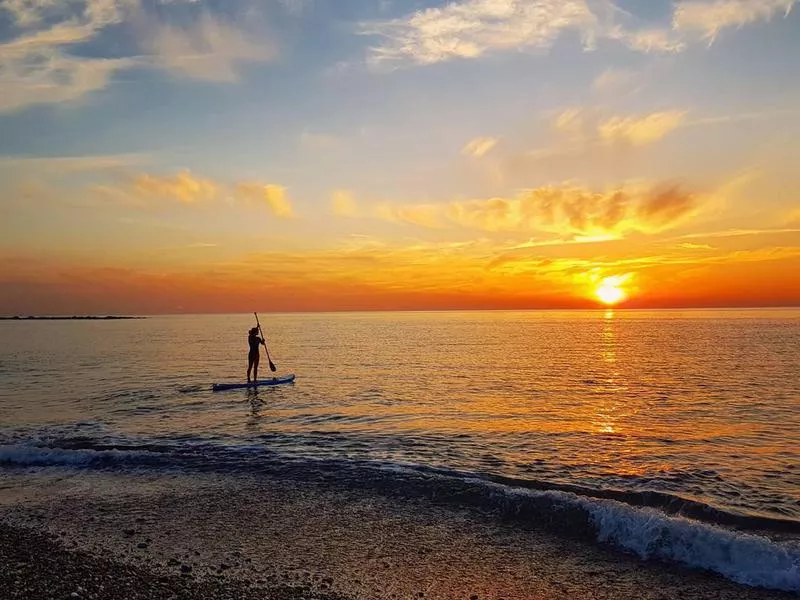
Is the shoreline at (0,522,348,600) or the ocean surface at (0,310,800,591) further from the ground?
the shoreline at (0,522,348,600)

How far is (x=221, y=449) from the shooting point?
19.1 m

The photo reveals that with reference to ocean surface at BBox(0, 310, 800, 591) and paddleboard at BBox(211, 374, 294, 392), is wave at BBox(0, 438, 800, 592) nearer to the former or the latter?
ocean surface at BBox(0, 310, 800, 591)

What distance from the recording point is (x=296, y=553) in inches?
409

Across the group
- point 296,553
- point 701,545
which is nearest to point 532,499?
point 701,545

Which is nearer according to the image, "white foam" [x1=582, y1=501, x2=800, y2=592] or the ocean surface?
"white foam" [x1=582, y1=501, x2=800, y2=592]

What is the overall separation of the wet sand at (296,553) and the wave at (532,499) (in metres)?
0.47

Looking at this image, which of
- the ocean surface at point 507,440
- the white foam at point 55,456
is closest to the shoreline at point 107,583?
the ocean surface at point 507,440

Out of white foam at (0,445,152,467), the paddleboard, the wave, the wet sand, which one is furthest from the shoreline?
the paddleboard

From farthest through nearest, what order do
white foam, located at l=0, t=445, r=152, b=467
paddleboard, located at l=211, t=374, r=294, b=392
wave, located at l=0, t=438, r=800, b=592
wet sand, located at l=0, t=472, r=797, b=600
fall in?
paddleboard, located at l=211, t=374, r=294, b=392 < white foam, located at l=0, t=445, r=152, b=467 < wave, located at l=0, t=438, r=800, b=592 < wet sand, located at l=0, t=472, r=797, b=600

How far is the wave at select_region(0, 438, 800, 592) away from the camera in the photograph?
10375 mm

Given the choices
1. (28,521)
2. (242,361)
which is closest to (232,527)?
(28,521)

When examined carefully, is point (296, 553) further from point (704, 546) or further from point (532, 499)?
point (704, 546)

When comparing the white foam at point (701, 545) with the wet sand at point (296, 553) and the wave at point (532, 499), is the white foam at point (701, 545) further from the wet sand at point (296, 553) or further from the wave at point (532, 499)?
the wet sand at point (296, 553)

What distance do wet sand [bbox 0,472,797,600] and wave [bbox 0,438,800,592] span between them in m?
0.47
